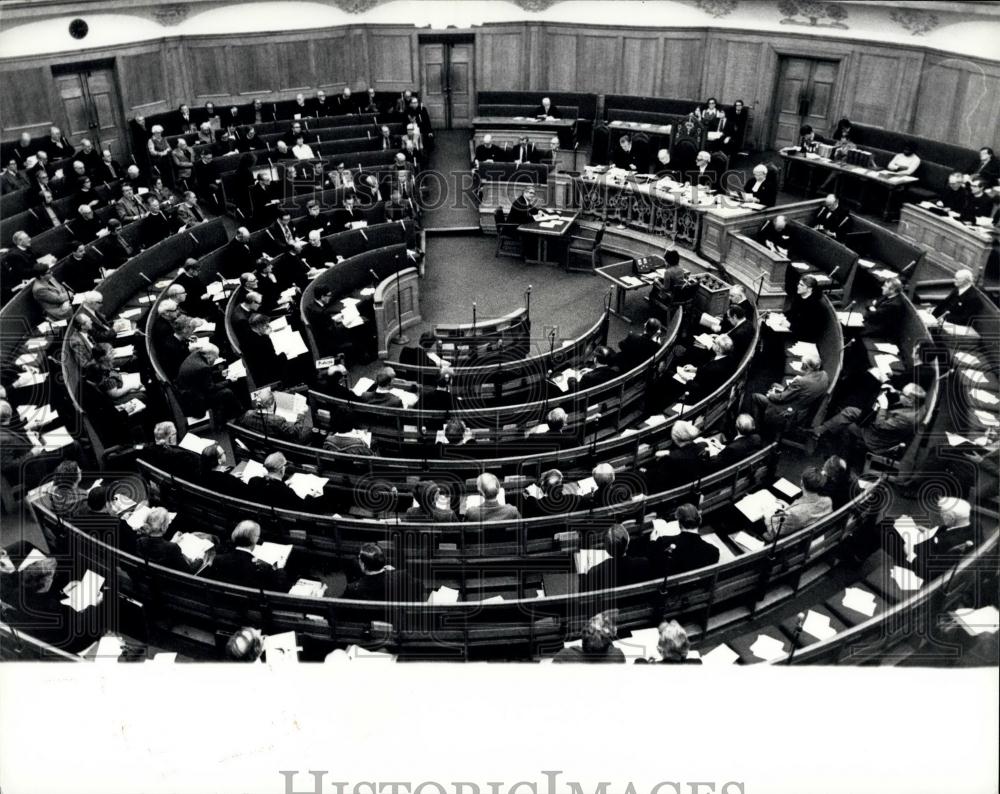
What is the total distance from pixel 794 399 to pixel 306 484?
582cm

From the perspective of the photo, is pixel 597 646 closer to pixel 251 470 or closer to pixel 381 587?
pixel 381 587

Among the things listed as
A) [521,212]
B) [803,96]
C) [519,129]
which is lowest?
[521,212]

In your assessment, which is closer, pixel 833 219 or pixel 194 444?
pixel 194 444

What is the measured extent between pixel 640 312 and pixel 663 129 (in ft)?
26.8

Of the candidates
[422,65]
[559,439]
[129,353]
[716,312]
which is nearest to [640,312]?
[716,312]

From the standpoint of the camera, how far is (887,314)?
35.9 feet

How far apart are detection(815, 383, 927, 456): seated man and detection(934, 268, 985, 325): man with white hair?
278 centimetres

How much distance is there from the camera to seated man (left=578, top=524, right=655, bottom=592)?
6812mm

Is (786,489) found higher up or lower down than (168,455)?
lower down

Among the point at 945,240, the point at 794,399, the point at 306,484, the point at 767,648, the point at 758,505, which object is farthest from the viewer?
the point at 945,240

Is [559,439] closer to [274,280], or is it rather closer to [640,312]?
[640,312]

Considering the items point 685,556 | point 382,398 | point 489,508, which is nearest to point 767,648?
point 685,556

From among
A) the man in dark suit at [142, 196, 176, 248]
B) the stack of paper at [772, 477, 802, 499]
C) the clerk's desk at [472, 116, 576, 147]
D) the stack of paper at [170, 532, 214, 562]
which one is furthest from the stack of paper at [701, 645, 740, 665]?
the clerk's desk at [472, 116, 576, 147]

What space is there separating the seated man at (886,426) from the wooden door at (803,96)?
12595 millimetres
